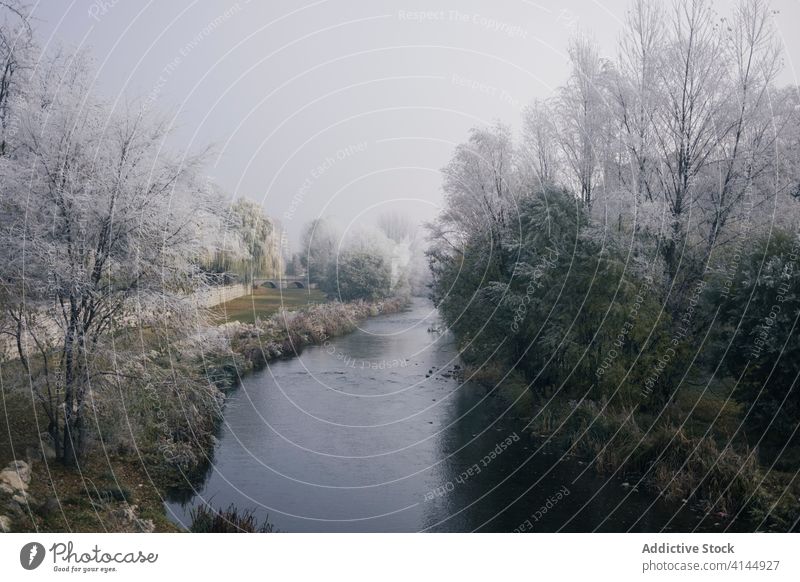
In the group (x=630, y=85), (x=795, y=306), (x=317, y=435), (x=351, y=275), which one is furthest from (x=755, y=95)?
(x=351, y=275)

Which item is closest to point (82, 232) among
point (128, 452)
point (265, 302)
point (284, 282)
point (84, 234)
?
point (84, 234)

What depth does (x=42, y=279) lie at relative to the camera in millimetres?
14258

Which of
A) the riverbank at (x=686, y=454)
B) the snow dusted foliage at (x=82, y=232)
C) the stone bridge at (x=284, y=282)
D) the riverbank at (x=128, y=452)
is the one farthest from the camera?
the stone bridge at (x=284, y=282)

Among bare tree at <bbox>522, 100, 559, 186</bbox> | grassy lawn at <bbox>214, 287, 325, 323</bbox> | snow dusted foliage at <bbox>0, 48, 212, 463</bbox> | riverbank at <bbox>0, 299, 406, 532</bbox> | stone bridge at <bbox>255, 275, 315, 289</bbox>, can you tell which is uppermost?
bare tree at <bbox>522, 100, 559, 186</bbox>

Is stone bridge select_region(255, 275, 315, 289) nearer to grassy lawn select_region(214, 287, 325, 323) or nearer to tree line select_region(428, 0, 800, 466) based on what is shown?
grassy lawn select_region(214, 287, 325, 323)

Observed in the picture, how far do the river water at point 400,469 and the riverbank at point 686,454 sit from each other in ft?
1.64

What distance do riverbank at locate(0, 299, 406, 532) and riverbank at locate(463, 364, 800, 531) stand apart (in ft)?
35.2

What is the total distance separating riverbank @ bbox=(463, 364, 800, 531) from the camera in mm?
14652

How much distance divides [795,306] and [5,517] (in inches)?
696

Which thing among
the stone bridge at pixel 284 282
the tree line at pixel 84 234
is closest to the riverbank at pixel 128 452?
the tree line at pixel 84 234

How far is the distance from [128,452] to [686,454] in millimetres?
14541

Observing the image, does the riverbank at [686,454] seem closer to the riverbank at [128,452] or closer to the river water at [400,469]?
the river water at [400,469]

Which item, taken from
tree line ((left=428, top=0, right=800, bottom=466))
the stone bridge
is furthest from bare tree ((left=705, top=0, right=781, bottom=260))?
the stone bridge

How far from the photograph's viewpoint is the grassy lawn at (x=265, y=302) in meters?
37.7
